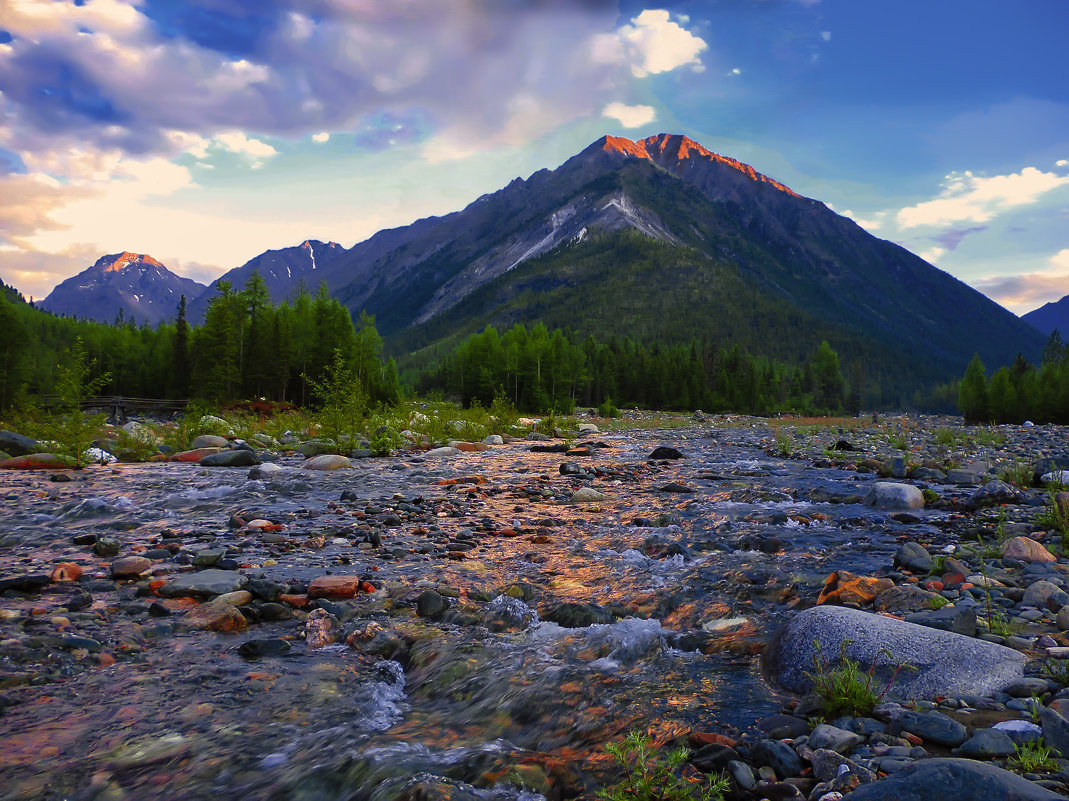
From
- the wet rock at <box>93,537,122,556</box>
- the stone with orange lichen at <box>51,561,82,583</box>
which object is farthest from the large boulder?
the wet rock at <box>93,537,122,556</box>

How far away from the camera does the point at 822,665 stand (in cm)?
431

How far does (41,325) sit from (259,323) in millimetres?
107391

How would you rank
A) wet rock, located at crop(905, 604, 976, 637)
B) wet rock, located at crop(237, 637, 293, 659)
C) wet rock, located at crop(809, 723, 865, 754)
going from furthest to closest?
1. wet rock, located at crop(237, 637, 293, 659)
2. wet rock, located at crop(905, 604, 976, 637)
3. wet rock, located at crop(809, 723, 865, 754)

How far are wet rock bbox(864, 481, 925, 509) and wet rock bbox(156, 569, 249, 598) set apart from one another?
13.0m

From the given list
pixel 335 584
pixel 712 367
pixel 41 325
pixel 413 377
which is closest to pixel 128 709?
pixel 335 584

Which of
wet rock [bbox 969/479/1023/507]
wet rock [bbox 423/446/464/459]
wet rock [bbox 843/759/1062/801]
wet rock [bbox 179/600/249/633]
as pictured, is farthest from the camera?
wet rock [bbox 423/446/464/459]

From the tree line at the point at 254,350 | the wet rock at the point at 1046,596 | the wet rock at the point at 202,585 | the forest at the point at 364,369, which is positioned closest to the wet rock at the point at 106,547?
the wet rock at the point at 202,585

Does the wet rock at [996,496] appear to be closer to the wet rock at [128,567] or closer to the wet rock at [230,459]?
the wet rock at [128,567]

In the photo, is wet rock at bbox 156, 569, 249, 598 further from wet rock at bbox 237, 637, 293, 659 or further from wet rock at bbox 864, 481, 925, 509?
wet rock at bbox 864, 481, 925, 509

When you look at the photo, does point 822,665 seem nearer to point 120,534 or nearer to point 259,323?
point 120,534

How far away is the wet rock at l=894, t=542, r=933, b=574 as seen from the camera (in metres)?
7.14

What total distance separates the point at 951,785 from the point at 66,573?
355 inches

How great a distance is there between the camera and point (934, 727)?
133 inches

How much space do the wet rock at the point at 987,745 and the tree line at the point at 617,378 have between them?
55.6 meters
